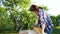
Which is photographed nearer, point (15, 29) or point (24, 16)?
point (15, 29)

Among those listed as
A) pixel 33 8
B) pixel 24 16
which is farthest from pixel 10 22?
pixel 33 8

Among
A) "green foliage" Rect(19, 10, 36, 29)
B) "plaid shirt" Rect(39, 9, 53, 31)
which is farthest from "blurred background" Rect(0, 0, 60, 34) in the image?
"plaid shirt" Rect(39, 9, 53, 31)

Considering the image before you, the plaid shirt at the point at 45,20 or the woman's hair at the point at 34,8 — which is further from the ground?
the woman's hair at the point at 34,8

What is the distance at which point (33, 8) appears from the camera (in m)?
2.41

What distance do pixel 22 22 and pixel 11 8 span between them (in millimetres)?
998

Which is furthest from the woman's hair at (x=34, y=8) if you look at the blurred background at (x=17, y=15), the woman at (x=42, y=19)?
the blurred background at (x=17, y=15)

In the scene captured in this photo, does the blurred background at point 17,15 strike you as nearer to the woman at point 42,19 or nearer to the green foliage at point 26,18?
the green foliage at point 26,18

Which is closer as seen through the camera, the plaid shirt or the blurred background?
the plaid shirt

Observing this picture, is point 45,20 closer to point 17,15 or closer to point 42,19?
point 42,19

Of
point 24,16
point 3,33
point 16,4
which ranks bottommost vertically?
point 3,33

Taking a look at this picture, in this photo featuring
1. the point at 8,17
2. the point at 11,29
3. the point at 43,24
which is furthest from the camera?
the point at 8,17

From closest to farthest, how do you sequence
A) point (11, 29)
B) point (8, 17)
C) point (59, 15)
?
point (11, 29)
point (8, 17)
point (59, 15)

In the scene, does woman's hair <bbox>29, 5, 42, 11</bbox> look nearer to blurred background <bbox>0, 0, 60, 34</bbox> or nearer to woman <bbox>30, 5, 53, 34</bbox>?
woman <bbox>30, 5, 53, 34</bbox>

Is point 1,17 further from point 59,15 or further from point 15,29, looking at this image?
point 59,15
